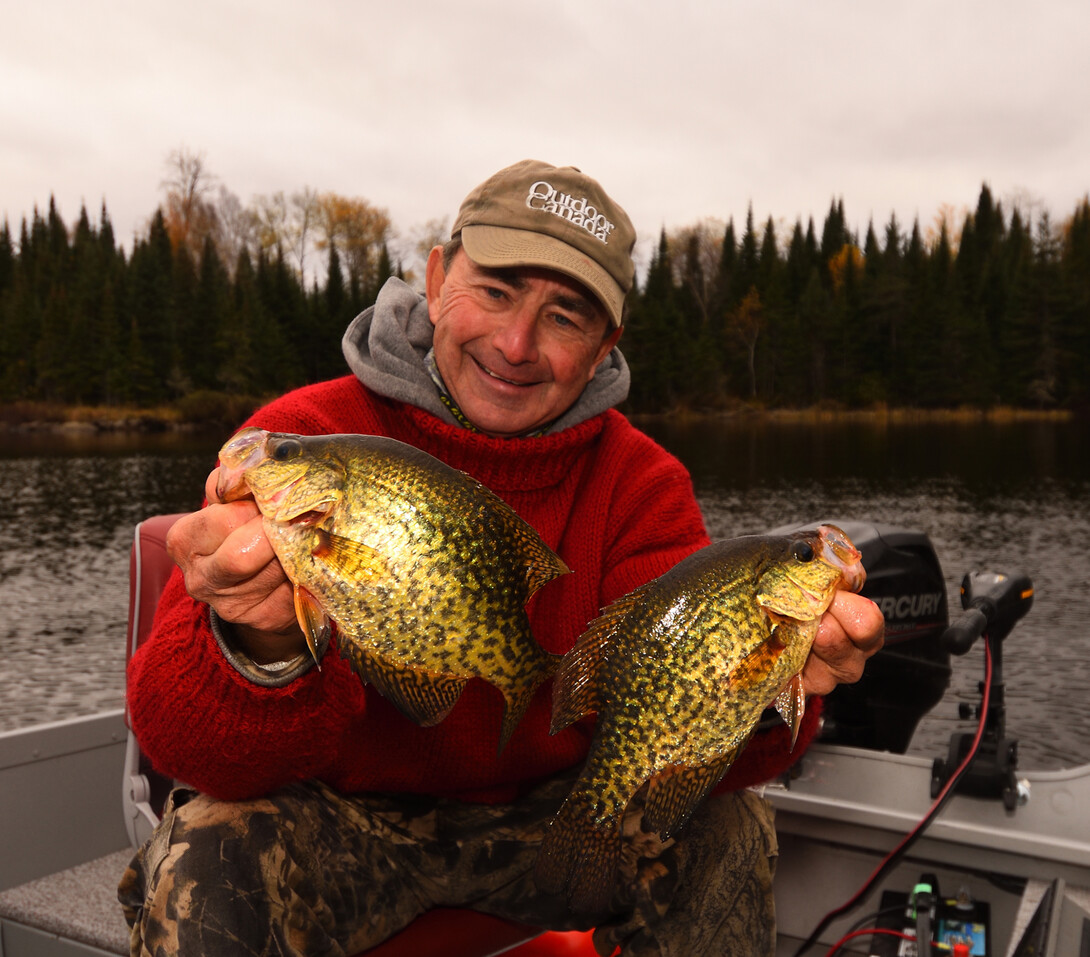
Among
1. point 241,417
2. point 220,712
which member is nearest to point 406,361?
point 220,712

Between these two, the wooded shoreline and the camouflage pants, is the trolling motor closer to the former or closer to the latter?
the camouflage pants

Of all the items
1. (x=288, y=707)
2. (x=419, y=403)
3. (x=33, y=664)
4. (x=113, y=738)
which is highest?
(x=419, y=403)

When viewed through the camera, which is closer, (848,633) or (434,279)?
(848,633)

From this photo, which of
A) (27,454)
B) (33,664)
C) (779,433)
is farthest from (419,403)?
(779,433)

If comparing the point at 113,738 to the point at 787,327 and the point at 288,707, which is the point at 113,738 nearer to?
the point at 288,707

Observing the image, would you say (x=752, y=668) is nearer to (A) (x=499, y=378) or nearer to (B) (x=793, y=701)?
(B) (x=793, y=701)

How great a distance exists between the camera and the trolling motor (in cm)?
304

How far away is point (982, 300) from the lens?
176 feet

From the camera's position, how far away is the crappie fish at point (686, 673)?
182 cm

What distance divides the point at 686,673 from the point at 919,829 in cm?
165

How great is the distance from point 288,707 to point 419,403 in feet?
3.28

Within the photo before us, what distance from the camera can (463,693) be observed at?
2590 mm

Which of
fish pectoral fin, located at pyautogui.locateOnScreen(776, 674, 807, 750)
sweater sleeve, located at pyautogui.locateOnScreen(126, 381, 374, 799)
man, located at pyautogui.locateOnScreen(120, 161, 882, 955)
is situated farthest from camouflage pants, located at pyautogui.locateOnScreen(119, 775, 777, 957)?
fish pectoral fin, located at pyautogui.locateOnScreen(776, 674, 807, 750)

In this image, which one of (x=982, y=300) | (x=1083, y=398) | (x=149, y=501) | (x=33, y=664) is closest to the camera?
(x=33, y=664)
